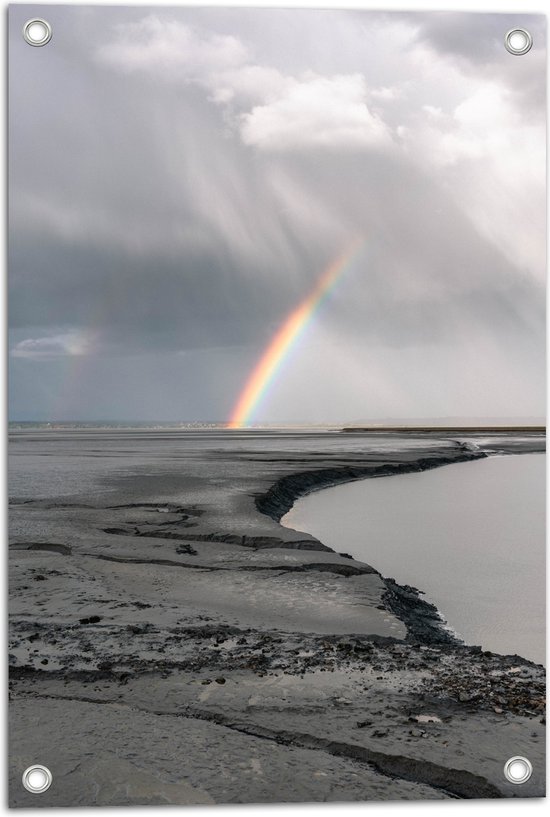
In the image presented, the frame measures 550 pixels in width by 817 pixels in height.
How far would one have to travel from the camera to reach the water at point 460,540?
557 cm

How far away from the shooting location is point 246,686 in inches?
150

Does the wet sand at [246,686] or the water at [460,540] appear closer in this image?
the wet sand at [246,686]

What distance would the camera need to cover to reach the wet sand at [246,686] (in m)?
3.09

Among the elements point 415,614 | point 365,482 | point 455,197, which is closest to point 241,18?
point 455,197

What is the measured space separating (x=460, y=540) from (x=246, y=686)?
6.18 metres

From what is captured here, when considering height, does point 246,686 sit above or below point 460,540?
below

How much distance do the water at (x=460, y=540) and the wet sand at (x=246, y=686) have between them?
0.51m

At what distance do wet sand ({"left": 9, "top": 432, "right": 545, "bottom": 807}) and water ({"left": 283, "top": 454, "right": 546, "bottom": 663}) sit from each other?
1.67 ft

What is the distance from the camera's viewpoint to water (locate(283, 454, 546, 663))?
5.57m

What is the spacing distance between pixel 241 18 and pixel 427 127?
131 centimetres

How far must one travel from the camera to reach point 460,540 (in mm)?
9336

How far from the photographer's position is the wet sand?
122 inches

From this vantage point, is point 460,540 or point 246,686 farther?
point 460,540

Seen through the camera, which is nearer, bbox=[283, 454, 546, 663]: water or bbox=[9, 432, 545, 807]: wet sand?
bbox=[9, 432, 545, 807]: wet sand
